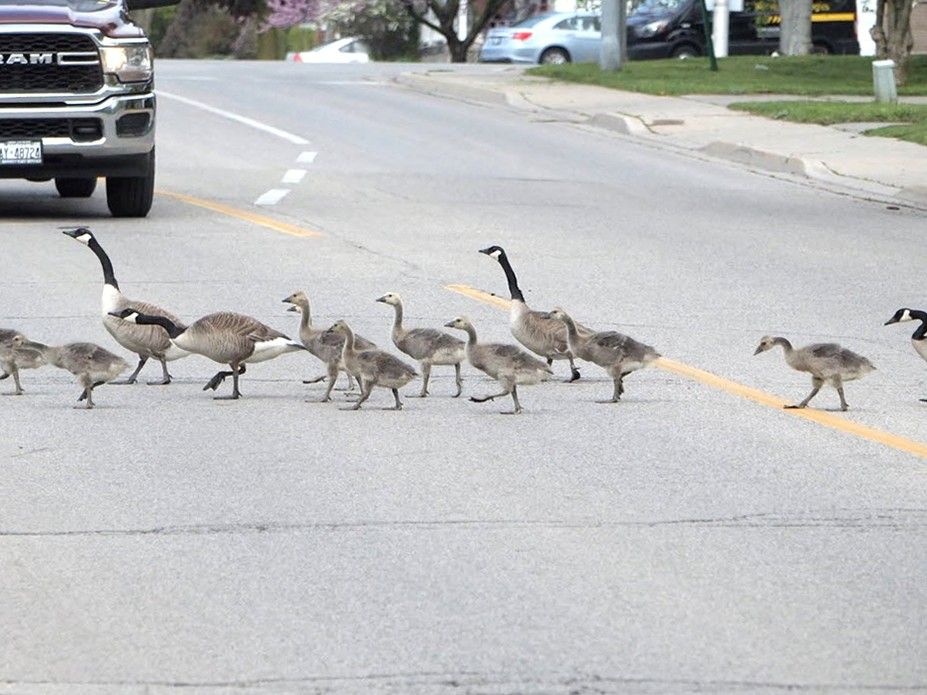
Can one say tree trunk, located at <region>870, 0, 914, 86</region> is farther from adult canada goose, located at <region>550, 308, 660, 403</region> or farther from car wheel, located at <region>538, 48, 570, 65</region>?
adult canada goose, located at <region>550, 308, 660, 403</region>

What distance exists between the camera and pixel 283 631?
21.2 feet

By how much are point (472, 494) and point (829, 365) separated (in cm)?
255

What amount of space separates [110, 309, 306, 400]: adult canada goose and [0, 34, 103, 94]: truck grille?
8.49 m

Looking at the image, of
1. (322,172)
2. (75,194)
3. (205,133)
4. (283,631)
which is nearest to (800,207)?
(322,172)

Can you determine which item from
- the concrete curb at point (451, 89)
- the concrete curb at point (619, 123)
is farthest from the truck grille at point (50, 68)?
the concrete curb at point (451, 89)

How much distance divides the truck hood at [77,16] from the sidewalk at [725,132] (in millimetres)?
8589

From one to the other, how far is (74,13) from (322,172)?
18.6 ft

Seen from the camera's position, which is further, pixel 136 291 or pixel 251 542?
pixel 136 291

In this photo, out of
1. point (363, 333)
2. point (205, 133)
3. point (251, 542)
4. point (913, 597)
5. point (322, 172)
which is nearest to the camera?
point (913, 597)

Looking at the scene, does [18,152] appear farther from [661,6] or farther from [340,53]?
[340,53]

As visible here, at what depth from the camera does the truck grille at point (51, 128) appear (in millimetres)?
18453

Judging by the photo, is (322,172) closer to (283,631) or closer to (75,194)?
(75,194)

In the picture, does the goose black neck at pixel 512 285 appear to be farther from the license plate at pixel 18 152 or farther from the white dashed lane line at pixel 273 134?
the white dashed lane line at pixel 273 134

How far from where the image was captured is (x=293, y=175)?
23.7m
